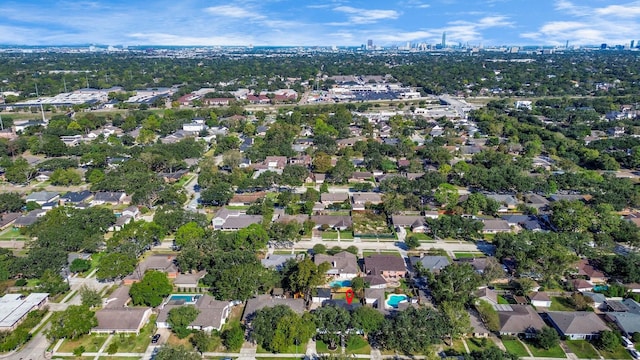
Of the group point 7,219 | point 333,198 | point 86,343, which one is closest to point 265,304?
point 86,343

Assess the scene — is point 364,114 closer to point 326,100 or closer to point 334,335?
point 326,100

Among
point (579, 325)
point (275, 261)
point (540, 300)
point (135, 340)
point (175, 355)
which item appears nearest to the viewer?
point (175, 355)

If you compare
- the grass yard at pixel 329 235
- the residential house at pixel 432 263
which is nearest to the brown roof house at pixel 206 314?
the grass yard at pixel 329 235

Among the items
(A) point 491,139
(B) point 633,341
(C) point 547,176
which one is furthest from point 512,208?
(A) point 491,139

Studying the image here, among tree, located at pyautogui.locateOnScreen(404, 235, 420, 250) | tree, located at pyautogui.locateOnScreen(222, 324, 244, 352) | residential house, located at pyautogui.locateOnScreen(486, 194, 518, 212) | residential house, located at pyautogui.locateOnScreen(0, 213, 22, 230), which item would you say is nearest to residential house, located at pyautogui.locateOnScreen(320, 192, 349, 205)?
tree, located at pyautogui.locateOnScreen(404, 235, 420, 250)

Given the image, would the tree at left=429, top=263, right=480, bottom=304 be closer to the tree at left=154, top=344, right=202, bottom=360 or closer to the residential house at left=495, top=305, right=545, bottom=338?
the residential house at left=495, top=305, right=545, bottom=338

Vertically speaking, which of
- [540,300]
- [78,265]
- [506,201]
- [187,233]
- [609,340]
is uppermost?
[187,233]

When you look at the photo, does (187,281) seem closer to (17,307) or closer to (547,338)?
(17,307)

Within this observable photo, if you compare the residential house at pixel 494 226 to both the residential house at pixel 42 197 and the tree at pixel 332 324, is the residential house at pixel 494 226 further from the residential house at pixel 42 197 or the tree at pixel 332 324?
the residential house at pixel 42 197
